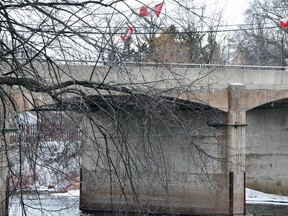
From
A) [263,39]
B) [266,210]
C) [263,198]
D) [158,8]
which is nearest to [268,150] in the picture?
[263,198]

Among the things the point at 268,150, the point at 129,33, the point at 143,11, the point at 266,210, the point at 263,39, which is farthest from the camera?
the point at 263,39

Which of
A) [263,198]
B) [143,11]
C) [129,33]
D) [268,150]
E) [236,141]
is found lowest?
[263,198]

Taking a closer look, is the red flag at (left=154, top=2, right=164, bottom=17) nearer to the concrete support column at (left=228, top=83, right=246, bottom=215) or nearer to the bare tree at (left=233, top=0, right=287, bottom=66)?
the concrete support column at (left=228, top=83, right=246, bottom=215)

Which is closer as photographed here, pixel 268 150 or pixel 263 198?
pixel 263 198

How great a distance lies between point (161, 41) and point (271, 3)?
38978mm

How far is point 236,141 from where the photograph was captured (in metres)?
19.9

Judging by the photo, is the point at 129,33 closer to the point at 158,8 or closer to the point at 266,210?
the point at 158,8

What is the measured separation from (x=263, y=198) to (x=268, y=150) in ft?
6.72

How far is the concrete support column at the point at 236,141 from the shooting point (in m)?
19.7

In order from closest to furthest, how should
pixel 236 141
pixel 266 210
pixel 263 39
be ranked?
pixel 236 141 → pixel 266 210 → pixel 263 39

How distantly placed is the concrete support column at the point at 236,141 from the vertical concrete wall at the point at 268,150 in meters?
5.48

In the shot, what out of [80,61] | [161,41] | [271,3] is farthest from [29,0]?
[271,3]

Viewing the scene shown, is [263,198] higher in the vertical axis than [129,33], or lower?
lower

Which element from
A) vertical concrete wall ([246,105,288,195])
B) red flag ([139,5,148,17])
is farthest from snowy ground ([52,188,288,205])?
red flag ([139,5,148,17])
